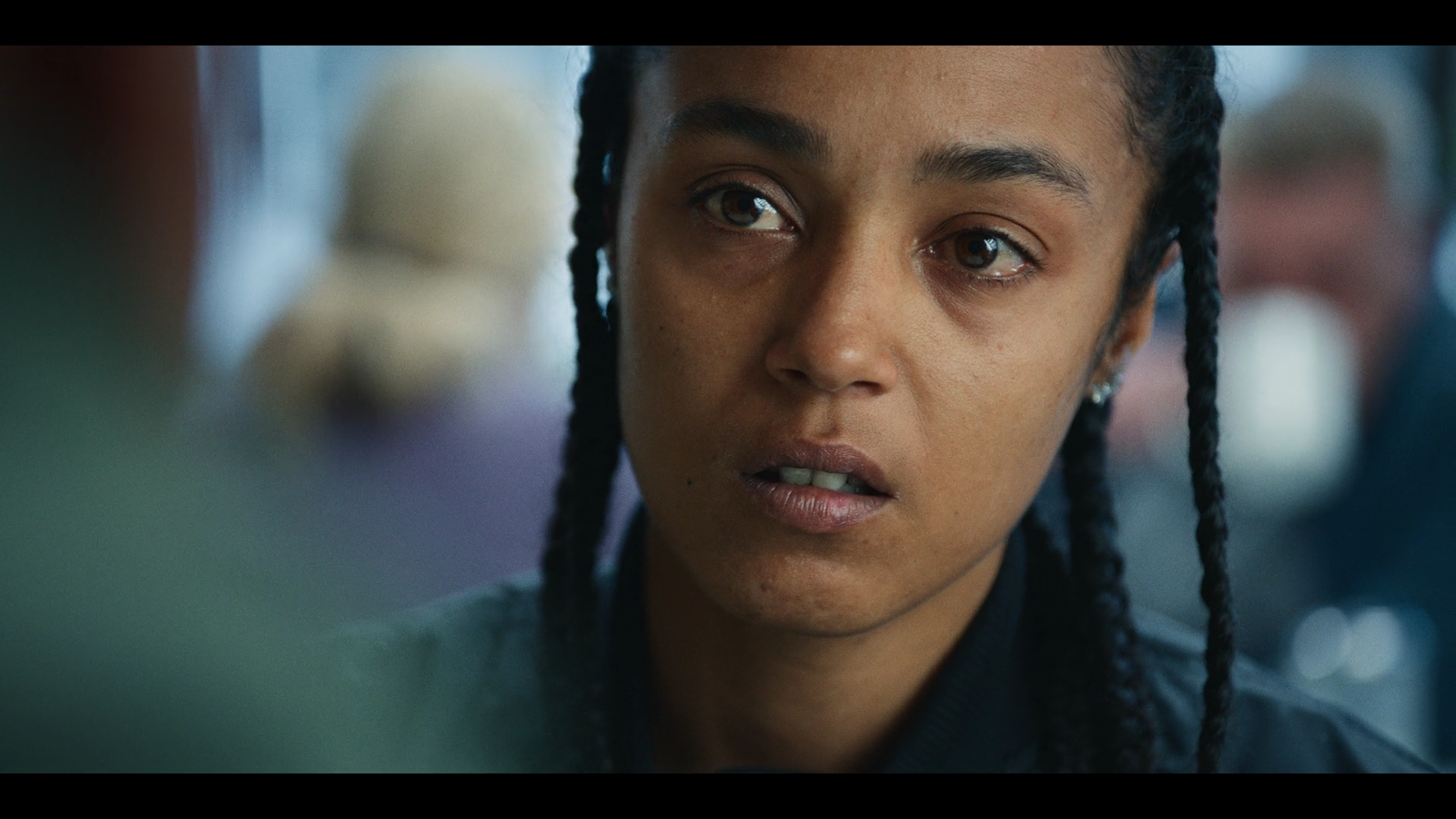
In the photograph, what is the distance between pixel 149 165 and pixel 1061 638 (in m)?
1.28

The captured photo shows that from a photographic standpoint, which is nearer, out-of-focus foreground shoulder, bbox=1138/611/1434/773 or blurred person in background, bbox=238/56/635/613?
out-of-focus foreground shoulder, bbox=1138/611/1434/773

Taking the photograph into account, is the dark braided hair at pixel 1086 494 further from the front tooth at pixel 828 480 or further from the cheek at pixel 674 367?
the front tooth at pixel 828 480

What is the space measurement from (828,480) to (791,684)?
33 cm

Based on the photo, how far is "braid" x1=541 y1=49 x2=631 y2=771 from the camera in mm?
1358

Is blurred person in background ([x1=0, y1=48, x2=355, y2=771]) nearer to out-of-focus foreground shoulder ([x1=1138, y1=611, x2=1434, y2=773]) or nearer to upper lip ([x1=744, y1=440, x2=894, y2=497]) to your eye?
upper lip ([x1=744, y1=440, x2=894, y2=497])

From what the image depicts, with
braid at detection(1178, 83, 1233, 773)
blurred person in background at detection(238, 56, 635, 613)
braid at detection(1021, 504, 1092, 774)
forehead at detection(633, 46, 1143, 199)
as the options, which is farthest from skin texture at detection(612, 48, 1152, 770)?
blurred person in background at detection(238, 56, 635, 613)

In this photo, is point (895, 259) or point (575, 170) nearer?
point (895, 259)

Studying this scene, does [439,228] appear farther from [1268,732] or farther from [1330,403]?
[1330,403]

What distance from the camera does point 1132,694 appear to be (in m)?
1.33

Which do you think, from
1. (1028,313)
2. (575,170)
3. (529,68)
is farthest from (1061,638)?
(529,68)

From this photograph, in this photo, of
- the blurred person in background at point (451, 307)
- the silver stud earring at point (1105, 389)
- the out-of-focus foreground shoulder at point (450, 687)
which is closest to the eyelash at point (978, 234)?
the silver stud earring at point (1105, 389)

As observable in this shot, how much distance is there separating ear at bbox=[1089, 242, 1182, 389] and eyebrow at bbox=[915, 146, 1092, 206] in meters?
0.24

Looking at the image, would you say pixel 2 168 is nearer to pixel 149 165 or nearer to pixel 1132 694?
pixel 149 165

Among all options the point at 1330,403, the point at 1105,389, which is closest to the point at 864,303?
the point at 1105,389
